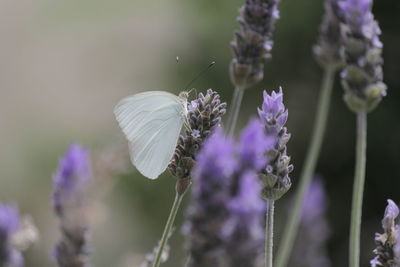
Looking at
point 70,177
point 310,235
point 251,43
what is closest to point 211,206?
point 70,177

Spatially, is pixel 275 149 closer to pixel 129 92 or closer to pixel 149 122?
pixel 149 122

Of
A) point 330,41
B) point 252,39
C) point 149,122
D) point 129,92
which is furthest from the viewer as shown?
point 129,92

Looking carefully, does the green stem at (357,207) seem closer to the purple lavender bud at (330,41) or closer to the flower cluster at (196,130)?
the flower cluster at (196,130)

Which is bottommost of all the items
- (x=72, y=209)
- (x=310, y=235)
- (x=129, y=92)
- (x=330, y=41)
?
(x=72, y=209)

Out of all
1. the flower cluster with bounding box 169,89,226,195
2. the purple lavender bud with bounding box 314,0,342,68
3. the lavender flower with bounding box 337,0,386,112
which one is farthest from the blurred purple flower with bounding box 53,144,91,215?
the purple lavender bud with bounding box 314,0,342,68

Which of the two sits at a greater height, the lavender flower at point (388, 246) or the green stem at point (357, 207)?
the green stem at point (357, 207)

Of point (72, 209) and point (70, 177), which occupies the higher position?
point (70, 177)

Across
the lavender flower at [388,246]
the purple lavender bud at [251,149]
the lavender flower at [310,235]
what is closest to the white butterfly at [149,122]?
the lavender flower at [388,246]
